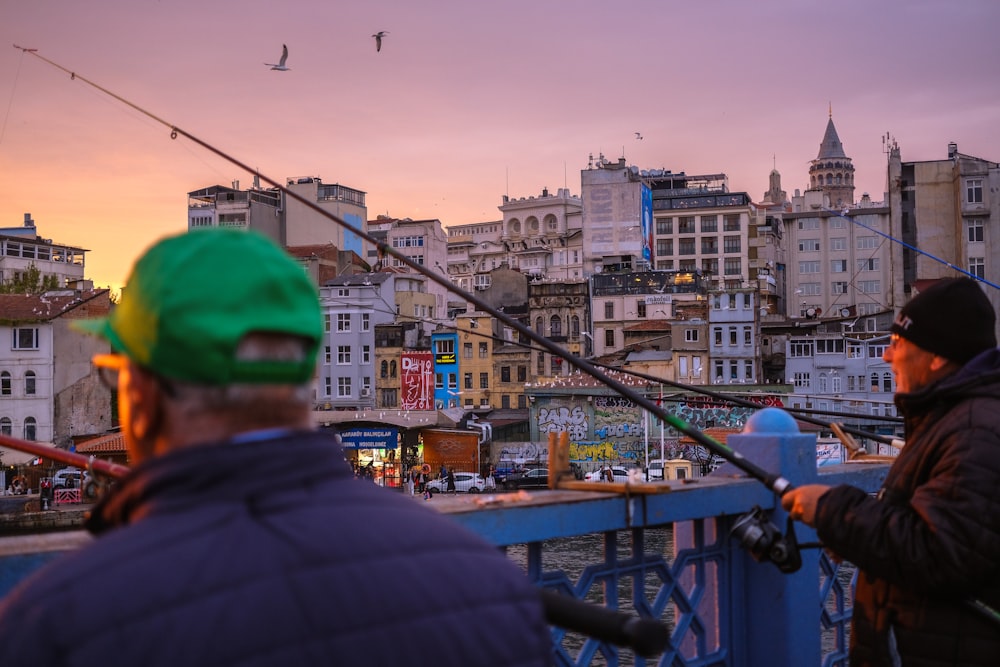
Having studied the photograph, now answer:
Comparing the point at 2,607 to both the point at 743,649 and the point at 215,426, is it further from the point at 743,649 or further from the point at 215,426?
the point at 743,649

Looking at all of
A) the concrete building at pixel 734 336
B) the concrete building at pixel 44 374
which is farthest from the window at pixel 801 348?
the concrete building at pixel 44 374

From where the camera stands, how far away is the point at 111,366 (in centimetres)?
161

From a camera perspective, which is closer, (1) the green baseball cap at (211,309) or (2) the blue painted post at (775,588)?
(1) the green baseball cap at (211,309)

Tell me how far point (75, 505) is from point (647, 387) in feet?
75.4

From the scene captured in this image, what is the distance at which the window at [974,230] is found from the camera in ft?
195

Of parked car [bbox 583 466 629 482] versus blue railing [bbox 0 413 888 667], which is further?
parked car [bbox 583 466 629 482]

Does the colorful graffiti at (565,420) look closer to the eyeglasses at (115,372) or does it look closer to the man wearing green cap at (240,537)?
the eyeglasses at (115,372)

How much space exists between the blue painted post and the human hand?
2.63ft

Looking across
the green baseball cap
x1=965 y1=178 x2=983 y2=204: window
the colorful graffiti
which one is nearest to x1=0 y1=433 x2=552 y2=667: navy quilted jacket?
the green baseball cap

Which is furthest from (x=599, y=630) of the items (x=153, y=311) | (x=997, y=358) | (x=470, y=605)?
(x=997, y=358)

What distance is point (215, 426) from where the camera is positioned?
4.55 ft

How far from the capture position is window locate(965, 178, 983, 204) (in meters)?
59.0

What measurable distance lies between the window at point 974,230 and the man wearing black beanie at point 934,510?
2444 inches

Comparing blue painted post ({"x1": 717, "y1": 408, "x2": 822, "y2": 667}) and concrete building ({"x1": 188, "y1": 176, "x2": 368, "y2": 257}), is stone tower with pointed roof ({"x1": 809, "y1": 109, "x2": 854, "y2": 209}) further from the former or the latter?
blue painted post ({"x1": 717, "y1": 408, "x2": 822, "y2": 667})
